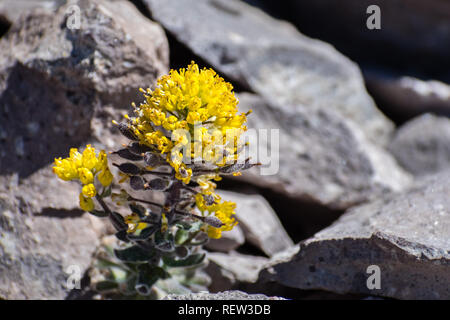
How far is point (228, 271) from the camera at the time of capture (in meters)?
4.11

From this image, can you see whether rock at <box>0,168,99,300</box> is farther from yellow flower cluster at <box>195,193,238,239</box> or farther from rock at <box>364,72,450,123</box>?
rock at <box>364,72,450,123</box>

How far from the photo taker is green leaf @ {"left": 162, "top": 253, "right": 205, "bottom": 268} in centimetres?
353

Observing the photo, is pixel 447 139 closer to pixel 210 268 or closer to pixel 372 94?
pixel 372 94

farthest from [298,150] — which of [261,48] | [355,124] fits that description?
[261,48]

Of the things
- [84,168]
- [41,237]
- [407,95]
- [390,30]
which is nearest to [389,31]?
[390,30]

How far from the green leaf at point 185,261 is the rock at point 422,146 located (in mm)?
3275

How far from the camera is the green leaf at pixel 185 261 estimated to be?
3.53 metres

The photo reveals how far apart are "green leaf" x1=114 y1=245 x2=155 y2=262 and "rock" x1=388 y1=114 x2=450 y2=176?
3593 millimetres

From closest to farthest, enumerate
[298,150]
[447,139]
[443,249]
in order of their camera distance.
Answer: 1. [443,249]
2. [298,150]
3. [447,139]

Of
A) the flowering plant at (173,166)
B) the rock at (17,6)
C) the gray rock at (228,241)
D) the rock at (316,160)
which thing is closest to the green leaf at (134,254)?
the flowering plant at (173,166)

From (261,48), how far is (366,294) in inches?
120

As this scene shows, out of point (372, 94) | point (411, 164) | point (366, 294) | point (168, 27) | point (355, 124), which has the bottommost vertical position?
point (366, 294)

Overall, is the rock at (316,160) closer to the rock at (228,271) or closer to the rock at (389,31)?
the rock at (228,271)

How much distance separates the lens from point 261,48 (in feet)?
18.2
